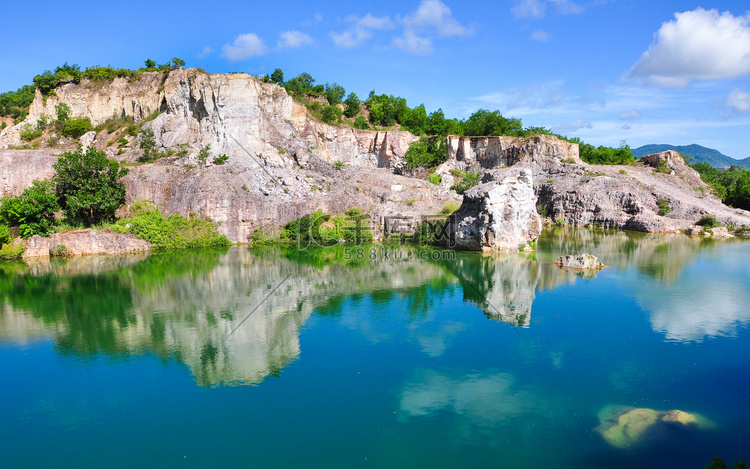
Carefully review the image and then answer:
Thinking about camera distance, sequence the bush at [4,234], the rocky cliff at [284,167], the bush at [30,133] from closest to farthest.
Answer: the bush at [4,234] → the rocky cliff at [284,167] → the bush at [30,133]

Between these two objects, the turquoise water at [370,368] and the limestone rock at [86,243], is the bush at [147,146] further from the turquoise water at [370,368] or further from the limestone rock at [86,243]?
the turquoise water at [370,368]

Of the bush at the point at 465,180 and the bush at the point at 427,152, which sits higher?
the bush at the point at 427,152

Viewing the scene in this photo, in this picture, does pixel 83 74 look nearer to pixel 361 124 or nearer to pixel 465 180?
pixel 361 124

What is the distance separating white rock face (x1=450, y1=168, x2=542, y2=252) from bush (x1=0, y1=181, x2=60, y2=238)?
1243 inches

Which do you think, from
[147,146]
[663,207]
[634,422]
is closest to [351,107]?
[147,146]

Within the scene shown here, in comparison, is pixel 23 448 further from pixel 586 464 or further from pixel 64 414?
pixel 586 464

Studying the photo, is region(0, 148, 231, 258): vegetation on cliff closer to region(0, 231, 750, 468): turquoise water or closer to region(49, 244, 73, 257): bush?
region(49, 244, 73, 257): bush

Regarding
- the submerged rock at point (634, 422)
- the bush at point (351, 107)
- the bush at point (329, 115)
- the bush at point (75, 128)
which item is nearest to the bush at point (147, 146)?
the bush at point (75, 128)

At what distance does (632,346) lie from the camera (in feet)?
52.3

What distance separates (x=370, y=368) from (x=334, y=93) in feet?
199

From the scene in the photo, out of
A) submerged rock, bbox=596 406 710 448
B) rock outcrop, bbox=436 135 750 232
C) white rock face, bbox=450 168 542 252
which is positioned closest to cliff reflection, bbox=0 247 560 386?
white rock face, bbox=450 168 542 252

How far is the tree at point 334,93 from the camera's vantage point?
219 ft

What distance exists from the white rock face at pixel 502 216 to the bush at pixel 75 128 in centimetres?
4467

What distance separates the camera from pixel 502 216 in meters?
33.8
